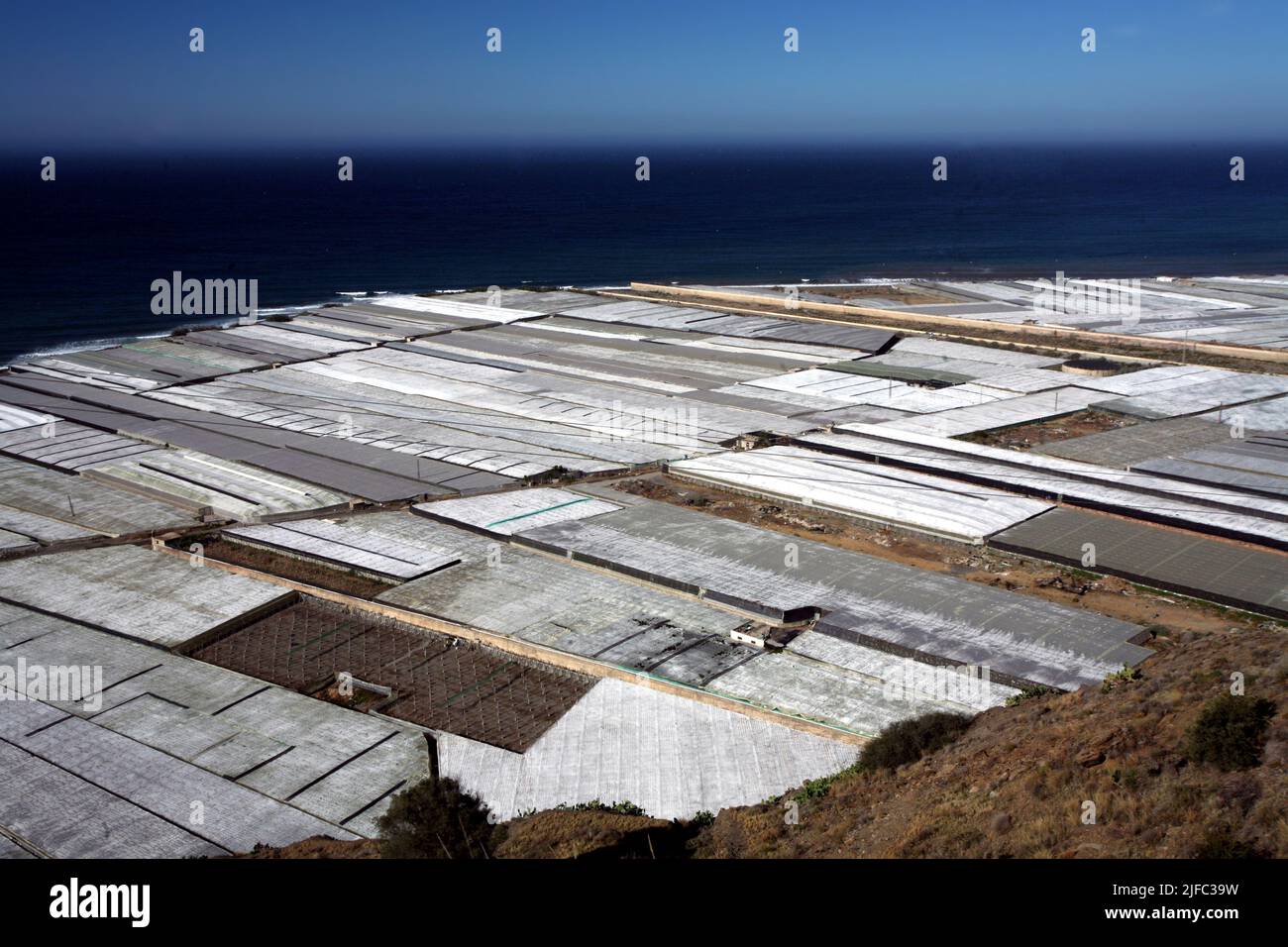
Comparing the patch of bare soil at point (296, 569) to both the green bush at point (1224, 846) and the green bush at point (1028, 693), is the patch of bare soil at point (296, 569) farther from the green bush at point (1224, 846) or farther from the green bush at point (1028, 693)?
the green bush at point (1224, 846)

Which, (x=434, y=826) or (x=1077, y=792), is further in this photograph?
(x=434, y=826)

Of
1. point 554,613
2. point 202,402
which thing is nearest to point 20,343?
point 202,402

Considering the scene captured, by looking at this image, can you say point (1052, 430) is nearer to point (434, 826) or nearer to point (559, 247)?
point (434, 826)

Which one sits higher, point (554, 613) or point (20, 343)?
point (20, 343)

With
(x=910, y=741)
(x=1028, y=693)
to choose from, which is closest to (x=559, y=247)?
(x=1028, y=693)

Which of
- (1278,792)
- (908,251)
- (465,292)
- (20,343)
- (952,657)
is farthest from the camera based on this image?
(908,251)

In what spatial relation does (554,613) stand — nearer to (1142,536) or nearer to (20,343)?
(1142,536)
